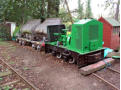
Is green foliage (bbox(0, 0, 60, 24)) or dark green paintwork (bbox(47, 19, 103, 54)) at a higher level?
green foliage (bbox(0, 0, 60, 24))

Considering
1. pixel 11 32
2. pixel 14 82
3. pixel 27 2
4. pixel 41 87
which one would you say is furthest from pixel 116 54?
pixel 11 32

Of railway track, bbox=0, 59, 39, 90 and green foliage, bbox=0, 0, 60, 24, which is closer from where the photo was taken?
railway track, bbox=0, 59, 39, 90

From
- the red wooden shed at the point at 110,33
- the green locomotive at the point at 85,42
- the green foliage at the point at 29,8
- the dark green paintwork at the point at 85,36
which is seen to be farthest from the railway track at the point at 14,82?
the green foliage at the point at 29,8

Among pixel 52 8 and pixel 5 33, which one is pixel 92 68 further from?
pixel 5 33

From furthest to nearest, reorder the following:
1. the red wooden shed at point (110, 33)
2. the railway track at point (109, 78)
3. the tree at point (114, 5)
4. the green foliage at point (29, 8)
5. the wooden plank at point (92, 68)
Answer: the green foliage at point (29, 8) < the tree at point (114, 5) < the red wooden shed at point (110, 33) < the wooden plank at point (92, 68) < the railway track at point (109, 78)

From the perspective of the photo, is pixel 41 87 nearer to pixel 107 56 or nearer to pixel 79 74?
pixel 79 74

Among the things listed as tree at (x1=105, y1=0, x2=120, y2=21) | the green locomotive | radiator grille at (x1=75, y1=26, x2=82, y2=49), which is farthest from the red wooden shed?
radiator grille at (x1=75, y1=26, x2=82, y2=49)

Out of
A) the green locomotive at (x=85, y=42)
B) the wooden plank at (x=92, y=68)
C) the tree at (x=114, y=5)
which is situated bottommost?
the wooden plank at (x=92, y=68)

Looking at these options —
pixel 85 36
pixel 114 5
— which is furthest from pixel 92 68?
pixel 114 5

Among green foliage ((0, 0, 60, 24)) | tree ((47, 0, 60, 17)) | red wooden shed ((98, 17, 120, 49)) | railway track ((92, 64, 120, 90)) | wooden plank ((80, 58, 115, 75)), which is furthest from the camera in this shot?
tree ((47, 0, 60, 17))

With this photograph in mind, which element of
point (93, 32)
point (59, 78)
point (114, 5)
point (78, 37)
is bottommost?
point (59, 78)

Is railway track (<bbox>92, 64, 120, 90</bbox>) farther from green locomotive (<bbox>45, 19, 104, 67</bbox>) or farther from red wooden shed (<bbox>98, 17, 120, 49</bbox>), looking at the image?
red wooden shed (<bbox>98, 17, 120, 49</bbox>)

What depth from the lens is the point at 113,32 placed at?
23.8 ft

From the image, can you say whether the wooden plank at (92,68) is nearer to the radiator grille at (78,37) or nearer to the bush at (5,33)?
the radiator grille at (78,37)
